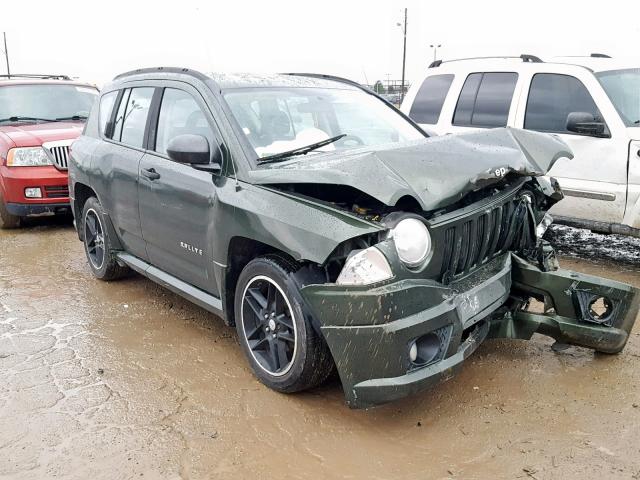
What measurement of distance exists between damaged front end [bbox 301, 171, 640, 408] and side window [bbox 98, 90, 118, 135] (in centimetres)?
310

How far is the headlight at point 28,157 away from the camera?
23.6 feet

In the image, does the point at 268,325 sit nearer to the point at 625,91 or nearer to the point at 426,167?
the point at 426,167

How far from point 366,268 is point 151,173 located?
2.05m

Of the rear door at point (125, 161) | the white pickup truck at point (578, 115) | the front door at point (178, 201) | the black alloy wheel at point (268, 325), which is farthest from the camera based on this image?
the white pickup truck at point (578, 115)

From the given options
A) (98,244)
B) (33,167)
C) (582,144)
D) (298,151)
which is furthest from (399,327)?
(33,167)

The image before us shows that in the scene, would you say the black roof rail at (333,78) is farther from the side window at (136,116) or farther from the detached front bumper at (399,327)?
the detached front bumper at (399,327)

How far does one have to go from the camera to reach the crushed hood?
2.81 meters

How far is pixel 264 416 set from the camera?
319cm

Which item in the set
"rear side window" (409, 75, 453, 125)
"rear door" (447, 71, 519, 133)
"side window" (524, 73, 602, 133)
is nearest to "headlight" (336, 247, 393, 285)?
"side window" (524, 73, 602, 133)

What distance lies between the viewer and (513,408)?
3188 millimetres

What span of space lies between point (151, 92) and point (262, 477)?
2989 mm

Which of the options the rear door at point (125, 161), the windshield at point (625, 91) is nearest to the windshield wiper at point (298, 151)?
the rear door at point (125, 161)

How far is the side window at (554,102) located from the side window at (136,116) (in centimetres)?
384

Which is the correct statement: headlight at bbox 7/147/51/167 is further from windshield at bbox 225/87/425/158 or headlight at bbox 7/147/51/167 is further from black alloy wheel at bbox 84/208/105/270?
windshield at bbox 225/87/425/158
